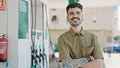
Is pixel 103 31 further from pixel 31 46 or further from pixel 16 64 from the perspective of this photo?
pixel 16 64

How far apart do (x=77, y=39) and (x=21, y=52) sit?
0.65 m

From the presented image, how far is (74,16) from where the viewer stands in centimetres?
200

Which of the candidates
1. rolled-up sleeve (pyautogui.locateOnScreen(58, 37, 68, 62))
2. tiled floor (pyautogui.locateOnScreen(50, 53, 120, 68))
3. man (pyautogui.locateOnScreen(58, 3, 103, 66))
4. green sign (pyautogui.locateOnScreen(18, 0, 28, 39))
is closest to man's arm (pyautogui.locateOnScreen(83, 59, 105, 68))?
man (pyautogui.locateOnScreen(58, 3, 103, 66))

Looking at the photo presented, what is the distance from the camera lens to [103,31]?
23.0ft

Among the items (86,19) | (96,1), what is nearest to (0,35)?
(96,1)

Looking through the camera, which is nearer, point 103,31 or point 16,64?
point 16,64

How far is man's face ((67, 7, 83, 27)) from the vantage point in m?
2.00

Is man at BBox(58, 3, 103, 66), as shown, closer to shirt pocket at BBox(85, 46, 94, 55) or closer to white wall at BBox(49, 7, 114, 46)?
shirt pocket at BBox(85, 46, 94, 55)

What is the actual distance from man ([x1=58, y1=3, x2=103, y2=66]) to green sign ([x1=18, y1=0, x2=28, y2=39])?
491 millimetres

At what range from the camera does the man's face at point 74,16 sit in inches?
78.8

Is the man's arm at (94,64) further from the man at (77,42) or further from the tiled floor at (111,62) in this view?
the tiled floor at (111,62)

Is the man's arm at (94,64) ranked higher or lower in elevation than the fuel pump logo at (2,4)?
lower

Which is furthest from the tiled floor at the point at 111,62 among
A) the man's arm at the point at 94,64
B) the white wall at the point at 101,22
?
the man's arm at the point at 94,64

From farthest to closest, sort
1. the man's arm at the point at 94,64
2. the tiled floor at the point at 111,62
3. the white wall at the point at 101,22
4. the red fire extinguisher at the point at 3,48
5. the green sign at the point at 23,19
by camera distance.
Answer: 1. the white wall at the point at 101,22
2. the tiled floor at the point at 111,62
3. the green sign at the point at 23,19
4. the red fire extinguisher at the point at 3,48
5. the man's arm at the point at 94,64
